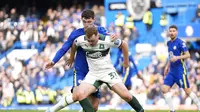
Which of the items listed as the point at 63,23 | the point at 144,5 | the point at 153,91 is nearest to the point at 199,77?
the point at 153,91

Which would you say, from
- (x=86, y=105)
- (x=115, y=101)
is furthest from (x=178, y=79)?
(x=115, y=101)

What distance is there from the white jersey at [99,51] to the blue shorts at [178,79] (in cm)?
421

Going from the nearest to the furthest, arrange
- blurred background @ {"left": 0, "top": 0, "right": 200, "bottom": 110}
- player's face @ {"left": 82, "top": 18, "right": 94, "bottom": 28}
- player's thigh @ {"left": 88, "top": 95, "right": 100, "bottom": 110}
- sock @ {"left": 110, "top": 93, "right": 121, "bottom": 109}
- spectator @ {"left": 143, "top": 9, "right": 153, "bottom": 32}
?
player's face @ {"left": 82, "top": 18, "right": 94, "bottom": 28}, player's thigh @ {"left": 88, "top": 95, "right": 100, "bottom": 110}, sock @ {"left": 110, "top": 93, "right": 121, "bottom": 109}, blurred background @ {"left": 0, "top": 0, "right": 200, "bottom": 110}, spectator @ {"left": 143, "top": 9, "right": 153, "bottom": 32}

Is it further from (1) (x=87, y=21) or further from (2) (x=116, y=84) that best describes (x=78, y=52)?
(2) (x=116, y=84)

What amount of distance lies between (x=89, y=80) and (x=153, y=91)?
12376 mm

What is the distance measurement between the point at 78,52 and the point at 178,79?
4434 millimetres

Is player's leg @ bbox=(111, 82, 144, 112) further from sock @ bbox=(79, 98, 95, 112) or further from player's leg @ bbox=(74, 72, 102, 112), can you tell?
sock @ bbox=(79, 98, 95, 112)

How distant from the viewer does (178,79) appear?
14.5 meters

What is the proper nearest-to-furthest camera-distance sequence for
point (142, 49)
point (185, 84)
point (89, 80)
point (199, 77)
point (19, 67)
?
1. point (89, 80)
2. point (185, 84)
3. point (199, 77)
4. point (142, 49)
5. point (19, 67)

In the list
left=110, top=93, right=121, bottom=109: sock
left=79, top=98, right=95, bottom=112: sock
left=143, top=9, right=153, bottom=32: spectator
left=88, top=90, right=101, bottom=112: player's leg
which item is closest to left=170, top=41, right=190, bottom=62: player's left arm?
left=88, top=90, right=101, bottom=112: player's leg

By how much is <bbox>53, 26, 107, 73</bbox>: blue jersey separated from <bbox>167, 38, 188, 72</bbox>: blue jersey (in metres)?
4.11

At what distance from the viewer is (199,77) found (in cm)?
2234

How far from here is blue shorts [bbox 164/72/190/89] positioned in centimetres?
1441

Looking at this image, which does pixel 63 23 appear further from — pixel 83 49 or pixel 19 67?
pixel 83 49
